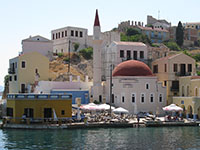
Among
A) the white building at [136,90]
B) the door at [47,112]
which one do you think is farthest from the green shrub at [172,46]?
the door at [47,112]

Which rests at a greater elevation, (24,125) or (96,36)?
(96,36)

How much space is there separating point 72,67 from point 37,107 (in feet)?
105

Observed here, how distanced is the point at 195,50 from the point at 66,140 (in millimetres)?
72889

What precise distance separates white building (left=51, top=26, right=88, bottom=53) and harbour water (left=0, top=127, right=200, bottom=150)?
40098 millimetres

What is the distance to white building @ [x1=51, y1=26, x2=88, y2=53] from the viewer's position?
7819 cm

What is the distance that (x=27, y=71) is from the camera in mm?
57250

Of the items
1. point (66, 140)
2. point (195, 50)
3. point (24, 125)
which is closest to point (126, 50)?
point (24, 125)

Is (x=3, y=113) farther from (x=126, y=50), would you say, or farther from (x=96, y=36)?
(x=126, y=50)

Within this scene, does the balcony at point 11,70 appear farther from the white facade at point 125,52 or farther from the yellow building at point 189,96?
the yellow building at point 189,96

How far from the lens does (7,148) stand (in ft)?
97.0

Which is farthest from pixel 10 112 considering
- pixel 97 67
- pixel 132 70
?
pixel 132 70

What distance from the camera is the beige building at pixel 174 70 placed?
183 feet

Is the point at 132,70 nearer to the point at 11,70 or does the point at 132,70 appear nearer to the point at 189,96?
the point at 189,96

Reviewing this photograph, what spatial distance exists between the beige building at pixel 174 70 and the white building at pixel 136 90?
3.32 m
